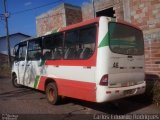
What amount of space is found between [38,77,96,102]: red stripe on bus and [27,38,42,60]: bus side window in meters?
1.75

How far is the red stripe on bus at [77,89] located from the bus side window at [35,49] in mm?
1747

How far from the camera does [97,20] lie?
21.1ft

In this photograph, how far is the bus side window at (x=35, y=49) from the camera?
912 centimetres

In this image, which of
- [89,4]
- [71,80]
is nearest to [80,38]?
[71,80]

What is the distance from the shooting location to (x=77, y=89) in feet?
22.8

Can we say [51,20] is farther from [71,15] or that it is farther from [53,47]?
[53,47]

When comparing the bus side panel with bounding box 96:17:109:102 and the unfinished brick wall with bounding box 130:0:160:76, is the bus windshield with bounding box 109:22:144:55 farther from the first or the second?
the unfinished brick wall with bounding box 130:0:160:76

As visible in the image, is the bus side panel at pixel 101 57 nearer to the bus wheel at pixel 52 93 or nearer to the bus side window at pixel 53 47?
the bus side window at pixel 53 47

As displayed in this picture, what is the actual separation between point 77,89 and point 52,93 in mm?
1704

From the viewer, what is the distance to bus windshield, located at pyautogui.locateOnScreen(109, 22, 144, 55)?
648 cm

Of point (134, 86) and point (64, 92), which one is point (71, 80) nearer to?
point (64, 92)

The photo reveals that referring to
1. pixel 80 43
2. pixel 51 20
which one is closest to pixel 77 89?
pixel 80 43

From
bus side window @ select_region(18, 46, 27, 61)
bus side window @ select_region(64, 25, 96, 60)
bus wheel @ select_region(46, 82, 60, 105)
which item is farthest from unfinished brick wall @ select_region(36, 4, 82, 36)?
bus side window @ select_region(64, 25, 96, 60)

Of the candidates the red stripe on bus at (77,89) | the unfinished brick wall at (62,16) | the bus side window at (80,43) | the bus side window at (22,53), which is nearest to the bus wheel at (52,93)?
the red stripe on bus at (77,89)
